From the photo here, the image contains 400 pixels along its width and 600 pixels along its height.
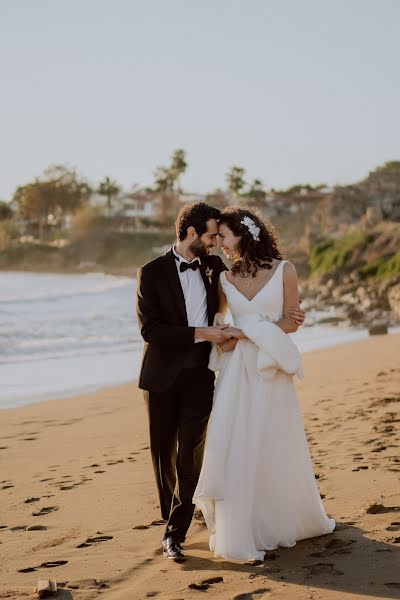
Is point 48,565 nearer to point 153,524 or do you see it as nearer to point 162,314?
point 153,524

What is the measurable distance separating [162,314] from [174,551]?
4.33 feet

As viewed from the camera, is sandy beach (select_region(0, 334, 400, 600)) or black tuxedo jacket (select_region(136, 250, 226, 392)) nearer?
sandy beach (select_region(0, 334, 400, 600))

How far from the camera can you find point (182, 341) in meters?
5.05

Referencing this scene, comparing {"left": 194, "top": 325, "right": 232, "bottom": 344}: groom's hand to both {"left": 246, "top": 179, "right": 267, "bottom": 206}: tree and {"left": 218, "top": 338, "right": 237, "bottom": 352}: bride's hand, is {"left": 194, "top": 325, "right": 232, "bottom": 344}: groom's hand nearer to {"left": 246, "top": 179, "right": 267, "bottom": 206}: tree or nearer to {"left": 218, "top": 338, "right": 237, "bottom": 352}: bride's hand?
{"left": 218, "top": 338, "right": 237, "bottom": 352}: bride's hand

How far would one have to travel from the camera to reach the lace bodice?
16.6 feet

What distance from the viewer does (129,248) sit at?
4323 inches

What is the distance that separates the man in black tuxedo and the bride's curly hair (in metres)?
0.10

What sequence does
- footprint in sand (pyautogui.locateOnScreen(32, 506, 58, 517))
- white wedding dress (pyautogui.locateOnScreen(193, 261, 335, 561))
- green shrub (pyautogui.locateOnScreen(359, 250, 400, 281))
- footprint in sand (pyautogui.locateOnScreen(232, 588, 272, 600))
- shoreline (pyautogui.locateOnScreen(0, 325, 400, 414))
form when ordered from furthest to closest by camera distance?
green shrub (pyautogui.locateOnScreen(359, 250, 400, 281)) → shoreline (pyautogui.locateOnScreen(0, 325, 400, 414)) → footprint in sand (pyautogui.locateOnScreen(32, 506, 58, 517)) → white wedding dress (pyautogui.locateOnScreen(193, 261, 335, 561)) → footprint in sand (pyautogui.locateOnScreen(232, 588, 272, 600))

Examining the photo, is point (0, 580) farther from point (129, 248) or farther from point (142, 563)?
point (129, 248)

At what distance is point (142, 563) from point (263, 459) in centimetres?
88

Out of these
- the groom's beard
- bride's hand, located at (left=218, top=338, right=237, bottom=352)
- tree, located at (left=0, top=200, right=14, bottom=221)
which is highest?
tree, located at (left=0, top=200, right=14, bottom=221)

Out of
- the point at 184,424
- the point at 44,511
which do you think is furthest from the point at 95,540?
the point at 184,424

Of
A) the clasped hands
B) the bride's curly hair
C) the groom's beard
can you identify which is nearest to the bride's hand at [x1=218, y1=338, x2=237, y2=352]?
the clasped hands

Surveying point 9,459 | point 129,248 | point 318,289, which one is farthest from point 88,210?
point 9,459
